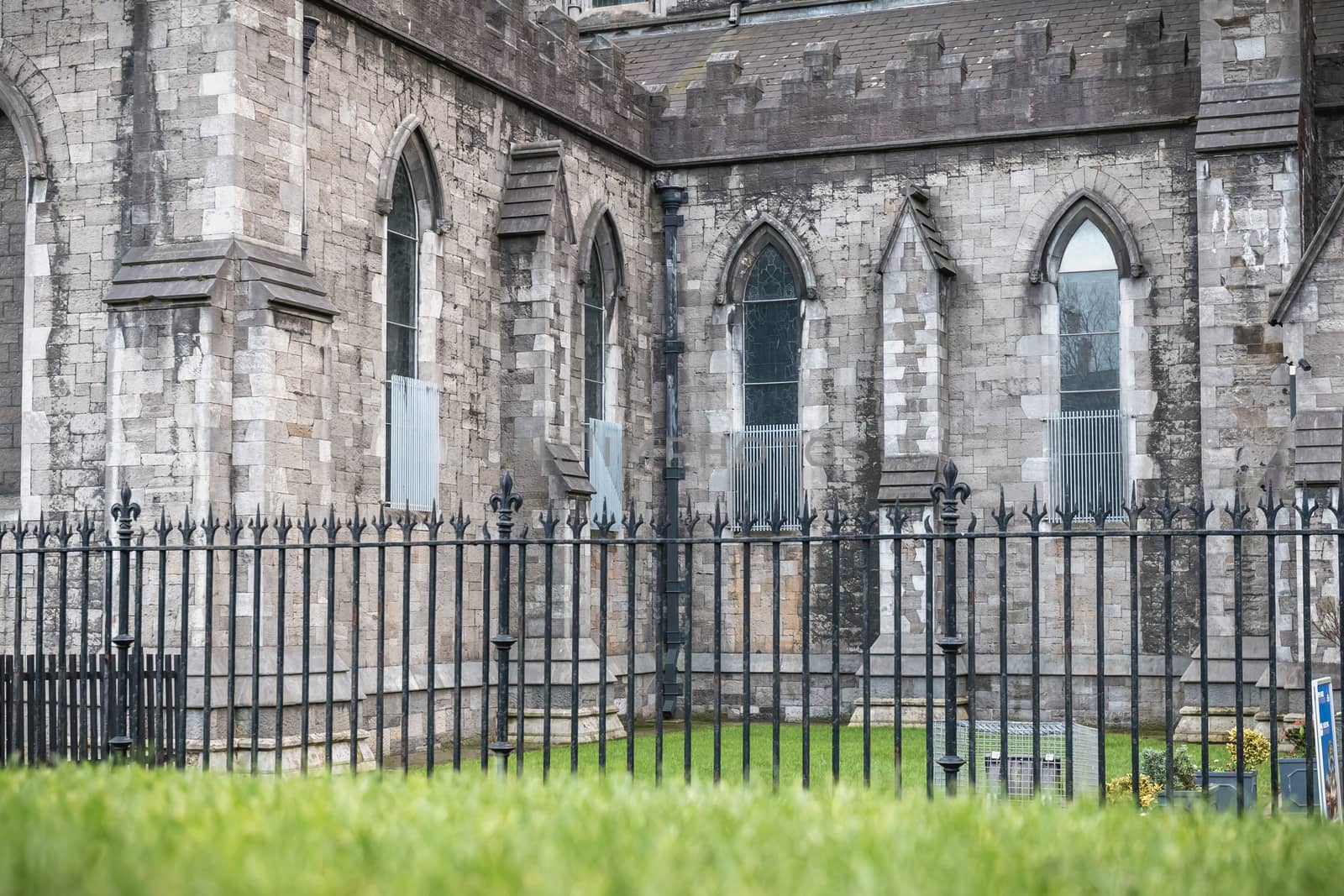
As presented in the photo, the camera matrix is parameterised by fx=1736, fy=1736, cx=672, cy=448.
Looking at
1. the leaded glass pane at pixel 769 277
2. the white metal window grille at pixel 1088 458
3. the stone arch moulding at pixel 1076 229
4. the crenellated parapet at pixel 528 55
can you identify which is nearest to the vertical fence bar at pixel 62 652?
the crenellated parapet at pixel 528 55

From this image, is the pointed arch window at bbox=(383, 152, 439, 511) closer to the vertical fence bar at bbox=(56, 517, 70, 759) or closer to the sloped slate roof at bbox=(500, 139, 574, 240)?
the sloped slate roof at bbox=(500, 139, 574, 240)

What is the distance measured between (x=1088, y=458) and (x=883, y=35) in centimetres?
743

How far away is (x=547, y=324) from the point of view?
19266 millimetres

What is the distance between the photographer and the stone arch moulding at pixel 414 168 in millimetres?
17391

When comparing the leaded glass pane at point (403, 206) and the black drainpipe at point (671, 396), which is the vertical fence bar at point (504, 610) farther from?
the black drainpipe at point (671, 396)

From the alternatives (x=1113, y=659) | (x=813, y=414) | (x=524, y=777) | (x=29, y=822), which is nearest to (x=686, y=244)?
(x=813, y=414)

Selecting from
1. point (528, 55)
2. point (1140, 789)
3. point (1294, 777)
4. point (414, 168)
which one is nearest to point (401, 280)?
point (414, 168)

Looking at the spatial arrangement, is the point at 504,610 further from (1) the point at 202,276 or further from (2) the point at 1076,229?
(2) the point at 1076,229

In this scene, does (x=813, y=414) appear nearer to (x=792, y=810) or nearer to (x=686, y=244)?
(x=686, y=244)

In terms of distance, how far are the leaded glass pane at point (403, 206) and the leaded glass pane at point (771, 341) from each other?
584 cm

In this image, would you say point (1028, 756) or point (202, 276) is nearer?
point (1028, 756)

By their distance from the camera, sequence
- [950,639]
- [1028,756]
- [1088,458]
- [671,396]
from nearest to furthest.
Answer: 1. [950,639]
2. [1028,756]
3. [1088,458]
4. [671,396]

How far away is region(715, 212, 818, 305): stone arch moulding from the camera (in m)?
22.2

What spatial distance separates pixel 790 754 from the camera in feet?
54.5
